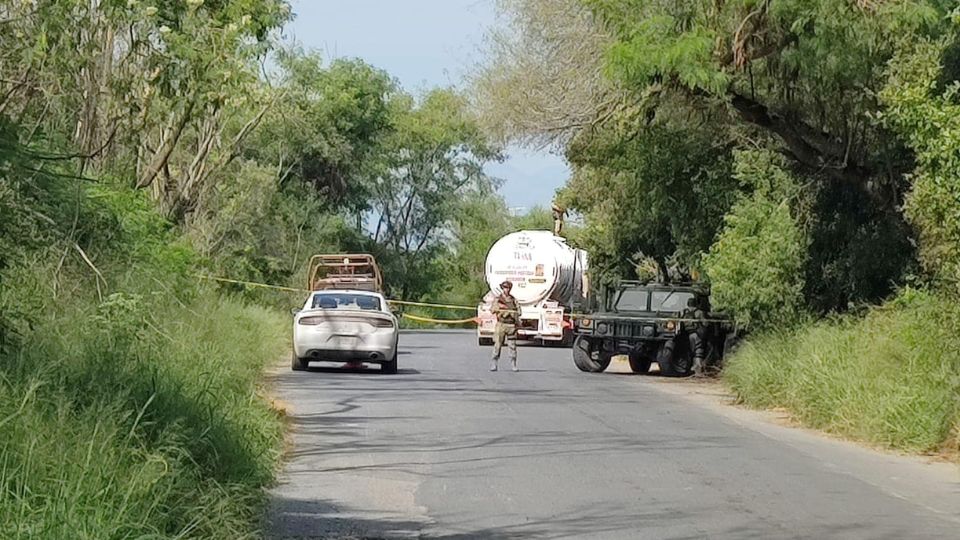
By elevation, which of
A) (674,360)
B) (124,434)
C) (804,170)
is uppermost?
(804,170)

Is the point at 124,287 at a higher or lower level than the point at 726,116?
lower

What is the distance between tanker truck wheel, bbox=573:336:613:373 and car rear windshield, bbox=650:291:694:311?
134 cm

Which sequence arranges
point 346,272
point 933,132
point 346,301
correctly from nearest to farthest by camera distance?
point 933,132
point 346,301
point 346,272

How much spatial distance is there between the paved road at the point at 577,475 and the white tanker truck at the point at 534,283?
72.3ft

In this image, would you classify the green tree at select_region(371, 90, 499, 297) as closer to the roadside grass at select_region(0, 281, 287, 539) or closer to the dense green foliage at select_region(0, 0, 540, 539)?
the dense green foliage at select_region(0, 0, 540, 539)

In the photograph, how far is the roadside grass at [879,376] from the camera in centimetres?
1672

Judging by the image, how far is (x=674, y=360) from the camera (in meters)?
29.8

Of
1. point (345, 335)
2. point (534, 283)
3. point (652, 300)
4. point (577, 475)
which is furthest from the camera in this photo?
point (534, 283)

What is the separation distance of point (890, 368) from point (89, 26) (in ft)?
32.2

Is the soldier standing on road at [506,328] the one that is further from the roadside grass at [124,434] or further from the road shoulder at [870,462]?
the roadside grass at [124,434]

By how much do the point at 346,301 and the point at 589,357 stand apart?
5261 millimetres

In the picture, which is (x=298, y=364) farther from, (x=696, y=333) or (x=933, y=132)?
(x=933, y=132)

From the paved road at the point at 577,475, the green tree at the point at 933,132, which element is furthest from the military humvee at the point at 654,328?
the green tree at the point at 933,132

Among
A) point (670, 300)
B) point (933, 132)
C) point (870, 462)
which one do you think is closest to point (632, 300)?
point (670, 300)
